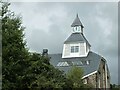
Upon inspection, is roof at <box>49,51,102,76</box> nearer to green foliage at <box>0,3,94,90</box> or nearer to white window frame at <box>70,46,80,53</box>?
white window frame at <box>70,46,80,53</box>

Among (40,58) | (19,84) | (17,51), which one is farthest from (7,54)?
(40,58)

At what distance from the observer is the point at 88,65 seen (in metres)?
36.4

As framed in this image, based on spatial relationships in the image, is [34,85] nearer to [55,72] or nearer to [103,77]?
[55,72]

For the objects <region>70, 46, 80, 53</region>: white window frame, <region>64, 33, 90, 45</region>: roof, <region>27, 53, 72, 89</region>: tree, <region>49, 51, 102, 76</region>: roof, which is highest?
<region>64, 33, 90, 45</region>: roof

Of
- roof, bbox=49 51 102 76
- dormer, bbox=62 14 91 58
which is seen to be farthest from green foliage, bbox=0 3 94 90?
dormer, bbox=62 14 91 58

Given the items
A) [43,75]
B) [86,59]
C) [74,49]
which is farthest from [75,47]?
[43,75]

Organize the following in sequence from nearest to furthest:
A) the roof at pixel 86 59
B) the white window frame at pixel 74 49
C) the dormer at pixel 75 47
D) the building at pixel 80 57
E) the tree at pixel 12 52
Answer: the tree at pixel 12 52 → the roof at pixel 86 59 → the building at pixel 80 57 → the dormer at pixel 75 47 → the white window frame at pixel 74 49

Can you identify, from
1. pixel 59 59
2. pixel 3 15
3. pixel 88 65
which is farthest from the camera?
pixel 59 59

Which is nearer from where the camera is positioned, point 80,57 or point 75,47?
point 80,57

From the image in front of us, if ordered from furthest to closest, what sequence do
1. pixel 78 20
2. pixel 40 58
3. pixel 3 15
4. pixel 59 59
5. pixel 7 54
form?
1. pixel 78 20
2. pixel 59 59
3. pixel 40 58
4. pixel 3 15
5. pixel 7 54

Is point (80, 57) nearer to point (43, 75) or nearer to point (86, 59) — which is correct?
point (86, 59)

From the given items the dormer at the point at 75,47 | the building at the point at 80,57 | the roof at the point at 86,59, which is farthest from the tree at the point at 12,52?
the dormer at the point at 75,47

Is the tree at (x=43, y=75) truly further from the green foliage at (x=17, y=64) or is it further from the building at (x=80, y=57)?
the building at (x=80, y=57)

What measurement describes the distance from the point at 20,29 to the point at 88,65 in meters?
23.2
